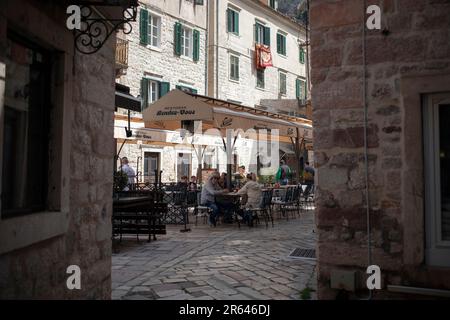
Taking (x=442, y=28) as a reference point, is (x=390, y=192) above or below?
below

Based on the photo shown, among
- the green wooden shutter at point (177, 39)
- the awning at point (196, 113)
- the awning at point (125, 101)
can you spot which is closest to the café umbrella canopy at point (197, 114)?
the awning at point (196, 113)

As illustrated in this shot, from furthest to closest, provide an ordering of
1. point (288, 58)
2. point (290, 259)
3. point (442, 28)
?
point (288, 58)
point (290, 259)
point (442, 28)

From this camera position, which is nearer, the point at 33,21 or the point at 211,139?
the point at 33,21

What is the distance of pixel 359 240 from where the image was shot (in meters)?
4.21

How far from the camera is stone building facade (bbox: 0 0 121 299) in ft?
9.15

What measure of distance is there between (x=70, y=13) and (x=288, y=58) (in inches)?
1078

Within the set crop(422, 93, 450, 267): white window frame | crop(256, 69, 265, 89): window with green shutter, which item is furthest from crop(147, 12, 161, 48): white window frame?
crop(422, 93, 450, 267): white window frame

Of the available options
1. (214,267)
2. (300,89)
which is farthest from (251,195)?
(300,89)

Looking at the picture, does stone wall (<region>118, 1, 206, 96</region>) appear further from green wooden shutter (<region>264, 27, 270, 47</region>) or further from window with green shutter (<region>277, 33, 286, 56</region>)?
window with green shutter (<region>277, 33, 286, 56</region>)

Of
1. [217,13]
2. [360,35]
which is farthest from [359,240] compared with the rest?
[217,13]

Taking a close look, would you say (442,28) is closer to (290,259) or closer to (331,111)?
(331,111)

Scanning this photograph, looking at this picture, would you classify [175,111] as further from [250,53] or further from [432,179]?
[250,53]

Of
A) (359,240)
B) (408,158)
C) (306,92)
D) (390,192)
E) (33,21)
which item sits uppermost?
(306,92)

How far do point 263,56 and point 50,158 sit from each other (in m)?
24.3
